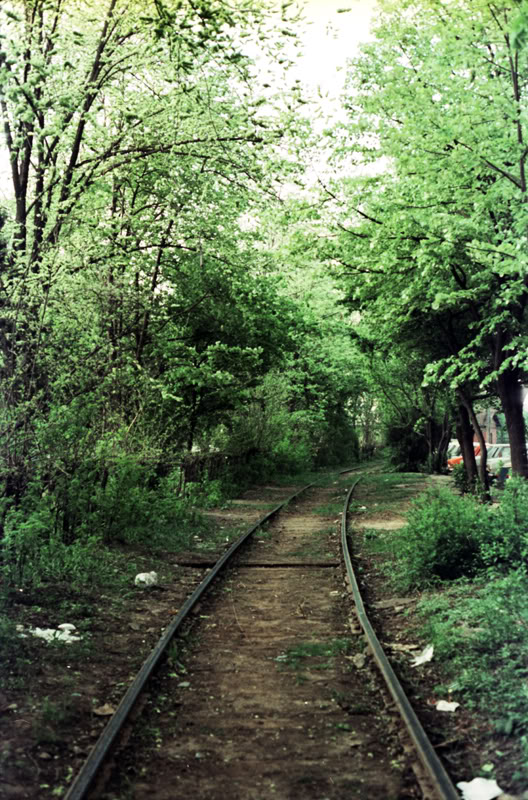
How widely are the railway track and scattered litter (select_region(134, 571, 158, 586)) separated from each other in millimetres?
913

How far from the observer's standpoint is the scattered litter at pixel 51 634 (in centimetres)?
692

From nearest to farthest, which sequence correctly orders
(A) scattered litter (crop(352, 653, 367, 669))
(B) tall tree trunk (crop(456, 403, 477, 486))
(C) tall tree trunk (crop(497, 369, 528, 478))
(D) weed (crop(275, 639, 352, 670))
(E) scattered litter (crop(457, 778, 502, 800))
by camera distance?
(E) scattered litter (crop(457, 778, 502, 800)), (A) scattered litter (crop(352, 653, 367, 669)), (D) weed (crop(275, 639, 352, 670)), (C) tall tree trunk (crop(497, 369, 528, 478)), (B) tall tree trunk (crop(456, 403, 477, 486))

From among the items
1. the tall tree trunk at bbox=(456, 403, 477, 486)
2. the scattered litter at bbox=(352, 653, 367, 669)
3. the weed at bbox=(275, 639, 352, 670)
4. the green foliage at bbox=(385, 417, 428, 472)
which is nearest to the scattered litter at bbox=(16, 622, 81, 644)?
the weed at bbox=(275, 639, 352, 670)

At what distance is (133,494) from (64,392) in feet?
11.1

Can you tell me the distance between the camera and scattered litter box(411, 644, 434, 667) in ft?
21.6

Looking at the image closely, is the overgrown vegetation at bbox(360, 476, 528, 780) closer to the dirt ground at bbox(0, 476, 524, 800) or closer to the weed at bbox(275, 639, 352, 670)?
the dirt ground at bbox(0, 476, 524, 800)

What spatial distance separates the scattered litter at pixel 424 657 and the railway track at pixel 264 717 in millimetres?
405

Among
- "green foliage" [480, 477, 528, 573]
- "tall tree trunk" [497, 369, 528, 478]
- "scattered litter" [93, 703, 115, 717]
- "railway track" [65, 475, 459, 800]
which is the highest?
"tall tree trunk" [497, 369, 528, 478]

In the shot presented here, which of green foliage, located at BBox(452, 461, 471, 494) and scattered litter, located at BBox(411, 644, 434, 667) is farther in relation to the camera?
green foliage, located at BBox(452, 461, 471, 494)

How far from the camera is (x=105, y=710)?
5410mm

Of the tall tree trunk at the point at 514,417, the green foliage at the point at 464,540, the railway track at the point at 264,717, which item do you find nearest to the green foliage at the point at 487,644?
the railway track at the point at 264,717

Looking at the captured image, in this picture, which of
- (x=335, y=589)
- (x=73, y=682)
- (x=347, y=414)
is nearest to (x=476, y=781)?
(x=73, y=682)

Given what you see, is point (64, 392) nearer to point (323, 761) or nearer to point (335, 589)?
point (335, 589)

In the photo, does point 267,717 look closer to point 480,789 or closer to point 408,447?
point 480,789
